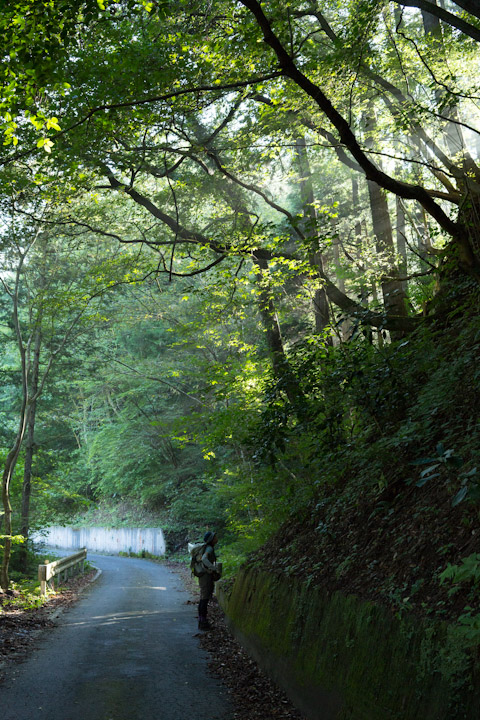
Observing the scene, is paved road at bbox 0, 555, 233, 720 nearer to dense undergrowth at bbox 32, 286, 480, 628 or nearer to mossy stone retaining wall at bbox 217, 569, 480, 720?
mossy stone retaining wall at bbox 217, 569, 480, 720

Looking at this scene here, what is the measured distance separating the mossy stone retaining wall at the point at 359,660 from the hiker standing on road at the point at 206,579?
335cm

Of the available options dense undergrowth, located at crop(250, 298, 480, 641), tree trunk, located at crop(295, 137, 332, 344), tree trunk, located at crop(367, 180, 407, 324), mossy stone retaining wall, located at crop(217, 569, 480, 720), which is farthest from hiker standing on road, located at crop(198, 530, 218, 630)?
tree trunk, located at crop(367, 180, 407, 324)

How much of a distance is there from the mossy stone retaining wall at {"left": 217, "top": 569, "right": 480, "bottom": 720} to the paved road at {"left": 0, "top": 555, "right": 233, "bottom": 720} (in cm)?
80

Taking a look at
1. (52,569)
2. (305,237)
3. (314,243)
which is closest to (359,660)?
(314,243)

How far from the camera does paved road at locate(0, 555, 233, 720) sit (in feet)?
17.6

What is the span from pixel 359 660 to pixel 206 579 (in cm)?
697

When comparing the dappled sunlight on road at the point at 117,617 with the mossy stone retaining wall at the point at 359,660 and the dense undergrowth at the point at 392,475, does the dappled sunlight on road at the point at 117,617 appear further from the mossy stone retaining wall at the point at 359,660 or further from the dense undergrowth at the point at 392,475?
the mossy stone retaining wall at the point at 359,660

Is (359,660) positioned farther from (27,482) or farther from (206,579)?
(27,482)

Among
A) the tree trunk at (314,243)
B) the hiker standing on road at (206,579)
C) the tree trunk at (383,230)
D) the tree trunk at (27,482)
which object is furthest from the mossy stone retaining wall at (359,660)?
the tree trunk at (27,482)

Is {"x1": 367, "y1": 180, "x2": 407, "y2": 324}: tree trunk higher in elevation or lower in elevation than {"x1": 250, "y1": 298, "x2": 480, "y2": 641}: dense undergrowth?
higher

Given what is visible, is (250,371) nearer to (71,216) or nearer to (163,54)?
(71,216)

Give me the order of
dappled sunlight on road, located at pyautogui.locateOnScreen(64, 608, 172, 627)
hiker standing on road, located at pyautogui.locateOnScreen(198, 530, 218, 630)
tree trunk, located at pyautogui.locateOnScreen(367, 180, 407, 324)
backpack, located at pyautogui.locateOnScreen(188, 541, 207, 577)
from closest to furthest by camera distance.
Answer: hiker standing on road, located at pyautogui.locateOnScreen(198, 530, 218, 630) → backpack, located at pyautogui.locateOnScreen(188, 541, 207, 577) → dappled sunlight on road, located at pyautogui.locateOnScreen(64, 608, 172, 627) → tree trunk, located at pyautogui.locateOnScreen(367, 180, 407, 324)

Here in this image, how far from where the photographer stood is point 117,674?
6758 millimetres

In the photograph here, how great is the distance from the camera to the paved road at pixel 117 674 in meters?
5.37
